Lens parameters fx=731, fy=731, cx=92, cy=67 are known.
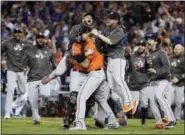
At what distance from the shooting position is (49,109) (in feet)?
77.0

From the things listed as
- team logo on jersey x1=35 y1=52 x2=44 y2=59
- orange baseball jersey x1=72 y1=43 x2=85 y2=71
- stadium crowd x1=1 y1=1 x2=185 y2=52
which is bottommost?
orange baseball jersey x1=72 y1=43 x2=85 y2=71

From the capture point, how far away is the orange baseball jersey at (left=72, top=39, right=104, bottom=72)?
1514cm

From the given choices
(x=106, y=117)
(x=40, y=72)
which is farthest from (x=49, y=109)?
(x=106, y=117)

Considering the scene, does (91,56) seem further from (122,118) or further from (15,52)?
(15,52)

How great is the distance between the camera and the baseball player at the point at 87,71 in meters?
15.0

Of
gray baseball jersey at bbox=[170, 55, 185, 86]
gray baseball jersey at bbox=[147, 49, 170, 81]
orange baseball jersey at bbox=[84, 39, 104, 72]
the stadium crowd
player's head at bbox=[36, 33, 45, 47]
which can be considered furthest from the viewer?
the stadium crowd

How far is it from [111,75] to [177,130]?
7.02 feet

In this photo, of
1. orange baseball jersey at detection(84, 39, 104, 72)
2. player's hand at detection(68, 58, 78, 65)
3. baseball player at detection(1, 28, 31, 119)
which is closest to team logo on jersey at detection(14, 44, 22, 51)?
baseball player at detection(1, 28, 31, 119)

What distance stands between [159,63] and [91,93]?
A: 7.30 ft

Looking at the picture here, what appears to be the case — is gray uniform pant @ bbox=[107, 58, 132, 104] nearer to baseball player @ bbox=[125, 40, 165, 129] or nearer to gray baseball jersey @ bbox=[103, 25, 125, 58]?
gray baseball jersey @ bbox=[103, 25, 125, 58]

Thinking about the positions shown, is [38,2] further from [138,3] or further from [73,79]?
[73,79]

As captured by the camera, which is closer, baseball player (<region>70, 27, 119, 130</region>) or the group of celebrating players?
baseball player (<region>70, 27, 119, 130</region>)

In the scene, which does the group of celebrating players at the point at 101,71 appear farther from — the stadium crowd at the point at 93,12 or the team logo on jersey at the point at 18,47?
the stadium crowd at the point at 93,12

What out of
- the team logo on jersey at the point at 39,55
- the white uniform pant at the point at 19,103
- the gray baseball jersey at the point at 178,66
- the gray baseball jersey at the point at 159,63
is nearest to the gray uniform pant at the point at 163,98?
the gray baseball jersey at the point at 159,63
